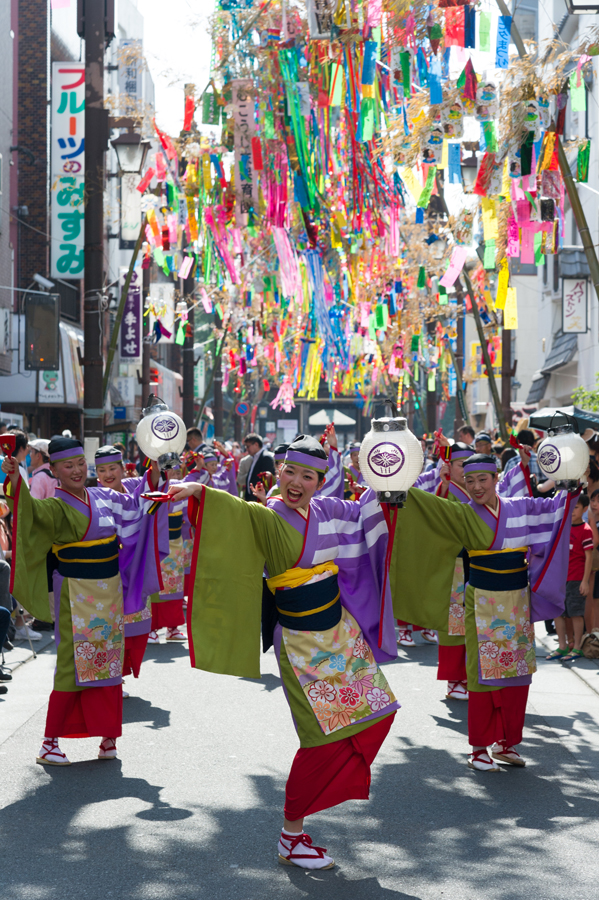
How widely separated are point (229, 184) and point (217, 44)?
1.75m

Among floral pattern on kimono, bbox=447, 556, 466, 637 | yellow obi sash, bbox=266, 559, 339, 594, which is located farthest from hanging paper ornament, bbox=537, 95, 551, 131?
yellow obi sash, bbox=266, 559, 339, 594

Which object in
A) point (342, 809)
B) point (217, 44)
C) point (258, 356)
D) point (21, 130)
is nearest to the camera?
point (342, 809)

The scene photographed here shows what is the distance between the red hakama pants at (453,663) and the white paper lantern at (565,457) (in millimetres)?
2033

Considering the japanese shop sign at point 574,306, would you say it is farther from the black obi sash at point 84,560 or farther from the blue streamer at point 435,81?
the black obi sash at point 84,560

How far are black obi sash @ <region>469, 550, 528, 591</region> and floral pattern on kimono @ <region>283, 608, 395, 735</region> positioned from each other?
1.48 metres

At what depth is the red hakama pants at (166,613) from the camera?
905cm

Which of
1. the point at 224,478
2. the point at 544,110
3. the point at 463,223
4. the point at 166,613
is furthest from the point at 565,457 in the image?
the point at 224,478

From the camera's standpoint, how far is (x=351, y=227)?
1313 cm

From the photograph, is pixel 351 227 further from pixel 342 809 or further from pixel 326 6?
pixel 342 809

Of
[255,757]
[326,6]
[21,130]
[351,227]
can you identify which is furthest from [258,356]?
[255,757]

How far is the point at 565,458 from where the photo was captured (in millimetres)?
5344

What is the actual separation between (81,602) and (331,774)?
205 centimetres

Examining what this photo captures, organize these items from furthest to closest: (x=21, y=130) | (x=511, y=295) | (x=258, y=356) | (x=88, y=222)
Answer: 1. (x=258, y=356)
2. (x=21, y=130)
3. (x=511, y=295)
4. (x=88, y=222)

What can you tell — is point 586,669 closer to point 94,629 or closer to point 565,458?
point 565,458
